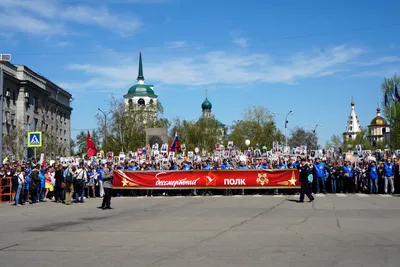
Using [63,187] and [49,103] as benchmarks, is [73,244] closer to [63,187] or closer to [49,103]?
[63,187]

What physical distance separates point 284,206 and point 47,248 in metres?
11.5

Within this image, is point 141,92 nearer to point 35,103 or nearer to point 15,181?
point 35,103

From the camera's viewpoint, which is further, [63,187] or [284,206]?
[63,187]

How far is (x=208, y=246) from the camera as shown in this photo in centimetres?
1023

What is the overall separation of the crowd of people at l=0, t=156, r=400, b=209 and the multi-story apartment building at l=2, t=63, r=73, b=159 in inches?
1152

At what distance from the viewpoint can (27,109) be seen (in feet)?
243

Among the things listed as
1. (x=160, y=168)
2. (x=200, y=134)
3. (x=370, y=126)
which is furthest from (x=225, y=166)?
(x=370, y=126)

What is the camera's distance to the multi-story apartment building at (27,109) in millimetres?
59312

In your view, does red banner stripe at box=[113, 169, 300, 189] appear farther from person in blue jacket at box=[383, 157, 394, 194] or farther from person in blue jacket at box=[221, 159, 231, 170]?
person in blue jacket at box=[383, 157, 394, 194]

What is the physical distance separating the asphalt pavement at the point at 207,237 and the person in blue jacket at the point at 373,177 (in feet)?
26.2

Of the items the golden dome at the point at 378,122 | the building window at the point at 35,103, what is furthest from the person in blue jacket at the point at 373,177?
the golden dome at the point at 378,122

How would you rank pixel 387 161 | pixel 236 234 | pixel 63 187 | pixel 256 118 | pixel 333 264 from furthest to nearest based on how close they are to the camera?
pixel 256 118 < pixel 387 161 < pixel 63 187 < pixel 236 234 < pixel 333 264

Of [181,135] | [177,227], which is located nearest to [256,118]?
[181,135]

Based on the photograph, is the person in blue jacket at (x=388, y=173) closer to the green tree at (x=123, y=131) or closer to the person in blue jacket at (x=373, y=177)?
the person in blue jacket at (x=373, y=177)
